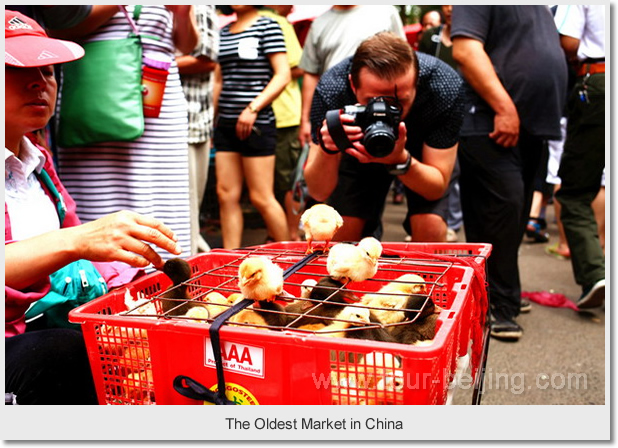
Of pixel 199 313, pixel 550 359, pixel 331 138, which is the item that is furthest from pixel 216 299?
pixel 550 359

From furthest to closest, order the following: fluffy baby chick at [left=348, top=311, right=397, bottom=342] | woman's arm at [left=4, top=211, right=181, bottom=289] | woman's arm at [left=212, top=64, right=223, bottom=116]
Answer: woman's arm at [left=212, top=64, right=223, bottom=116]
woman's arm at [left=4, top=211, right=181, bottom=289]
fluffy baby chick at [left=348, top=311, right=397, bottom=342]

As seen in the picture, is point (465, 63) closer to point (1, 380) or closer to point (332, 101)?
point (332, 101)

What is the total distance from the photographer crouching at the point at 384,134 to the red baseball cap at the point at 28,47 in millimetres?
789

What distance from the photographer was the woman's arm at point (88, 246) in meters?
1.08

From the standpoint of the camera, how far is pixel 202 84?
9.67 ft

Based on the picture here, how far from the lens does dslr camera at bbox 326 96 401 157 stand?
5.35 feet

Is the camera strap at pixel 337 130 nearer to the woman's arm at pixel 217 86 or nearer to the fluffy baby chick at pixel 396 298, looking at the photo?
the fluffy baby chick at pixel 396 298

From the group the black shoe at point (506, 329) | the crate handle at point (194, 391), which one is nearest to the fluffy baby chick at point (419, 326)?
the crate handle at point (194, 391)

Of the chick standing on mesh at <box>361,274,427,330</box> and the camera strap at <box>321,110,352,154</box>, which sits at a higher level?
the camera strap at <box>321,110,352,154</box>

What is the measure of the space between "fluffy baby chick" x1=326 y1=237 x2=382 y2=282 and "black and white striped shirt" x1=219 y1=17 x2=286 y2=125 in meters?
2.20

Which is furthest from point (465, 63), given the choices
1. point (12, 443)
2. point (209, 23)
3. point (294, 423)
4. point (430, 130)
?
point (12, 443)

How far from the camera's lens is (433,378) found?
2.79ft

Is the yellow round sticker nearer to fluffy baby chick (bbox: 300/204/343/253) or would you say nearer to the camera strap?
fluffy baby chick (bbox: 300/204/343/253)

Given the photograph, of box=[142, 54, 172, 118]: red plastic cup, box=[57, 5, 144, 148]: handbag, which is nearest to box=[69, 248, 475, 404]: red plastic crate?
box=[57, 5, 144, 148]: handbag
